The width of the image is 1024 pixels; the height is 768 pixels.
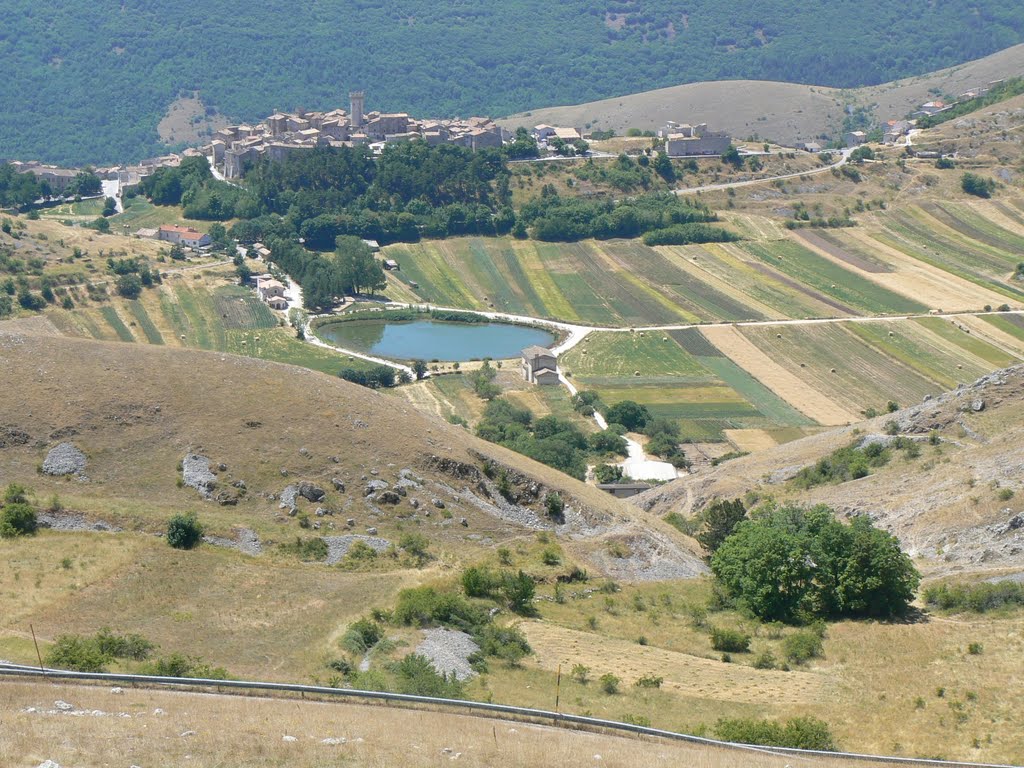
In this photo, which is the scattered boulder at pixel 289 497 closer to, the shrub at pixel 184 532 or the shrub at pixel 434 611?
the shrub at pixel 184 532

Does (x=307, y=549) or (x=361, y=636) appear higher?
(x=361, y=636)

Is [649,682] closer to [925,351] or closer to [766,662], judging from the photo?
[766,662]

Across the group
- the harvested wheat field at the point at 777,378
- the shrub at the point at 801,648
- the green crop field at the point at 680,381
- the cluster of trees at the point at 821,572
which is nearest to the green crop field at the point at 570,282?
the harvested wheat field at the point at 777,378

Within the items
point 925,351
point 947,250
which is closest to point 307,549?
point 925,351

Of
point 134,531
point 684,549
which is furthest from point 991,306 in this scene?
point 134,531

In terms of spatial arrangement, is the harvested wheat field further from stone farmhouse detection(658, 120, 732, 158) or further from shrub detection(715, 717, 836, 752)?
shrub detection(715, 717, 836, 752)
